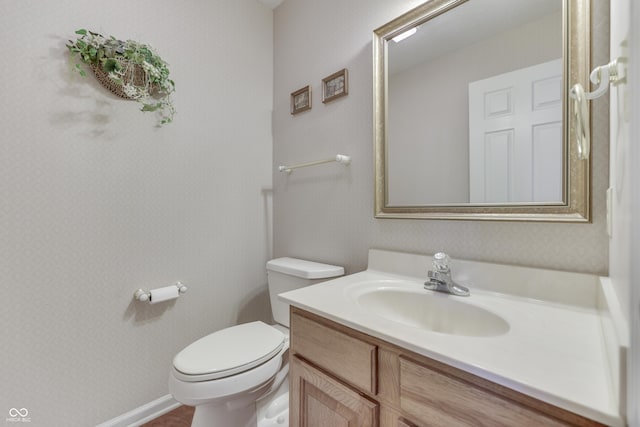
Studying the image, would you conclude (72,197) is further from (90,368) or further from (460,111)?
(460,111)

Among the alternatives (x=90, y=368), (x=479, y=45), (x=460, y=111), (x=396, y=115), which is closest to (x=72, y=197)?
(x=90, y=368)

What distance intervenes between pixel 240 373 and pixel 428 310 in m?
0.73

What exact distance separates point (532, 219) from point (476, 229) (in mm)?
169

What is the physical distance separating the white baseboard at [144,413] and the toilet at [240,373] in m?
0.42

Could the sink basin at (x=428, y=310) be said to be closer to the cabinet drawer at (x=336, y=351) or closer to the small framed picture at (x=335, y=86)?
the cabinet drawer at (x=336, y=351)

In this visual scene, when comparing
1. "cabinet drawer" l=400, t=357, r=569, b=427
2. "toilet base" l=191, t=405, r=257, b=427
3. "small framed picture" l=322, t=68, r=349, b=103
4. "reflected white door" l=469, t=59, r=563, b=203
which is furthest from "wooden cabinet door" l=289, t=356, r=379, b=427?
"small framed picture" l=322, t=68, r=349, b=103

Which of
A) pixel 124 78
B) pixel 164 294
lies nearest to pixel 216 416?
pixel 164 294

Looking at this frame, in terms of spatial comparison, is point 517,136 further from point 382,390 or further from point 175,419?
point 175,419

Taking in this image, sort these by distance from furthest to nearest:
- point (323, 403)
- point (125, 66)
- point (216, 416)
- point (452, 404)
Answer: point (125, 66) < point (216, 416) < point (323, 403) < point (452, 404)

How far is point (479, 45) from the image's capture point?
98 cm

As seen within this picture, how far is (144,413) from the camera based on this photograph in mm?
1320

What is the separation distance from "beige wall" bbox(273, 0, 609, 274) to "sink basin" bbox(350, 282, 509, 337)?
0.21m

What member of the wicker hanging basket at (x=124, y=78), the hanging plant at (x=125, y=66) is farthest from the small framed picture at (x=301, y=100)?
the wicker hanging basket at (x=124, y=78)

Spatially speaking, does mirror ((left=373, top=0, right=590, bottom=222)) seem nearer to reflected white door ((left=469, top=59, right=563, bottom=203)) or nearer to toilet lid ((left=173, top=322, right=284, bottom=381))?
reflected white door ((left=469, top=59, right=563, bottom=203))
